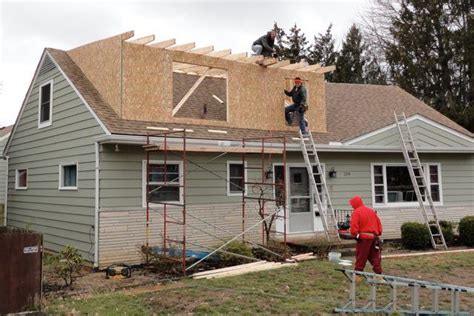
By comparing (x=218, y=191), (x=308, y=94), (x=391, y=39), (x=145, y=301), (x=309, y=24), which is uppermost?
(x=309, y=24)

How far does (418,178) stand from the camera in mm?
14727

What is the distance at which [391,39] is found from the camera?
32.9 metres

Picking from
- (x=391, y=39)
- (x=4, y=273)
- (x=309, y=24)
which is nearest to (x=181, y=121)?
(x=4, y=273)

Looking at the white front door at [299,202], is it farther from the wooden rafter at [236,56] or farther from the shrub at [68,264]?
the shrub at [68,264]

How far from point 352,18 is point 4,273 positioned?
38192 millimetres

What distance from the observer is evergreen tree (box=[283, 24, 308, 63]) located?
125 ft

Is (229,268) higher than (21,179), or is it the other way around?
(21,179)

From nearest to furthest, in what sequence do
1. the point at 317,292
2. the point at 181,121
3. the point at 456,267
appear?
1. the point at 317,292
2. the point at 456,267
3. the point at 181,121

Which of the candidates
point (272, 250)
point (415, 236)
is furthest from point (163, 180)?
point (415, 236)

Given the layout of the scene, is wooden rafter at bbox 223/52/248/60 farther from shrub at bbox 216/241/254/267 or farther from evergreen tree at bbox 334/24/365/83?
evergreen tree at bbox 334/24/365/83

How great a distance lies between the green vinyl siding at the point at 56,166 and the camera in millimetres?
10602

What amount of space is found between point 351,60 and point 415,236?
28.6 m

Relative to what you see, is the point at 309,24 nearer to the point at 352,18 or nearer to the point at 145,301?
the point at 352,18

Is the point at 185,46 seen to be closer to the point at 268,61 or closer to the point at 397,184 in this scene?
the point at 268,61
